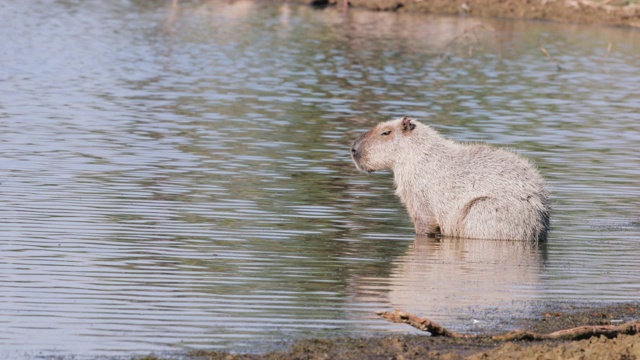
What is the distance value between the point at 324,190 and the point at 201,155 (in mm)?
3543

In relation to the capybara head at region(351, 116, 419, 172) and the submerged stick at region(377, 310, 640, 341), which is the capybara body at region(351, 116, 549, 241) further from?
the submerged stick at region(377, 310, 640, 341)

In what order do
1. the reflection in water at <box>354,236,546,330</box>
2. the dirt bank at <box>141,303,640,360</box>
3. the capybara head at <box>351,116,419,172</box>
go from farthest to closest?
1. the capybara head at <box>351,116,419,172</box>
2. the reflection in water at <box>354,236,546,330</box>
3. the dirt bank at <box>141,303,640,360</box>

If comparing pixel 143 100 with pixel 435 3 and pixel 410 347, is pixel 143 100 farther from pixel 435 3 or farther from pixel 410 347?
pixel 435 3

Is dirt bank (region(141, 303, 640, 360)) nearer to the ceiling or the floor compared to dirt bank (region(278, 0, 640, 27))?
nearer to the ceiling

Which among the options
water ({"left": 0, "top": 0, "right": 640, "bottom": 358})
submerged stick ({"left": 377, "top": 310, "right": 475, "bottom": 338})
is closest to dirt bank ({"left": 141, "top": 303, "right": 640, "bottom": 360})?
submerged stick ({"left": 377, "top": 310, "right": 475, "bottom": 338})

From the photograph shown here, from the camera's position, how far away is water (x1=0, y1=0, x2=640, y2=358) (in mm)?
10961

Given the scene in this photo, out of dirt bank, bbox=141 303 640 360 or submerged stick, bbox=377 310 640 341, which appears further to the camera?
submerged stick, bbox=377 310 640 341

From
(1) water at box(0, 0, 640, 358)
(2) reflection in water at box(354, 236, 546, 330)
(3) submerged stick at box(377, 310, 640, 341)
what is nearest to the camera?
(3) submerged stick at box(377, 310, 640, 341)

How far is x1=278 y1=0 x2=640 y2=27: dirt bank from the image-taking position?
61.9 meters

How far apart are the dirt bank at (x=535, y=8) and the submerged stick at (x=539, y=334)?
53.9 meters

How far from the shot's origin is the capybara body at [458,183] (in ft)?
48.5

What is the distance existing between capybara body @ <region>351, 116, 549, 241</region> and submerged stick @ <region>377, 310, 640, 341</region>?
4.84 metres

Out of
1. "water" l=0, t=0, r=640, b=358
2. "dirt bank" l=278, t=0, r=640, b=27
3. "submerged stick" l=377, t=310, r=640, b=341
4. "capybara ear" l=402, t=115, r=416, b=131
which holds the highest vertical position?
"capybara ear" l=402, t=115, r=416, b=131

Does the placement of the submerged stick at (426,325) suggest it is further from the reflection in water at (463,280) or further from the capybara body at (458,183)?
the capybara body at (458,183)
